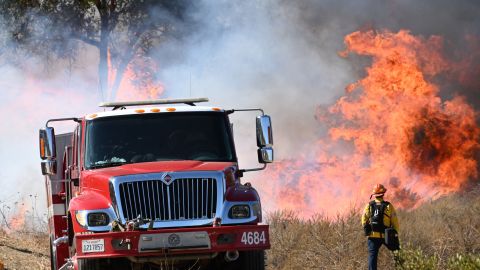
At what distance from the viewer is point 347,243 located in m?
15.9

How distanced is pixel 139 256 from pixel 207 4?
18.1 metres

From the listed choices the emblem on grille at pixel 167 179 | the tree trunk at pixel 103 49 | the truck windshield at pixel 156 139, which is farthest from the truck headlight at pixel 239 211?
the tree trunk at pixel 103 49

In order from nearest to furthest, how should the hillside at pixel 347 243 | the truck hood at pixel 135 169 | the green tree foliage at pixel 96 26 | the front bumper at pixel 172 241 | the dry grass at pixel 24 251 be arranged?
the front bumper at pixel 172 241, the truck hood at pixel 135 169, the hillside at pixel 347 243, the dry grass at pixel 24 251, the green tree foliage at pixel 96 26

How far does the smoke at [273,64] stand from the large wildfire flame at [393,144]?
1.03 ft

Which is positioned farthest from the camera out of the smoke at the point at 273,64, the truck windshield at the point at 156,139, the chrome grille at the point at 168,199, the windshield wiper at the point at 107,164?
the smoke at the point at 273,64

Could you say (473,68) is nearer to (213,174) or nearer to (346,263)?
(346,263)

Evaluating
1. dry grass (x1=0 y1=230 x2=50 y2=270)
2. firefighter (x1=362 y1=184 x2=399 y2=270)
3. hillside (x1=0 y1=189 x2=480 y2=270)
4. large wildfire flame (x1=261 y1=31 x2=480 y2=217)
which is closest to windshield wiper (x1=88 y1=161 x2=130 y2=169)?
hillside (x1=0 y1=189 x2=480 y2=270)

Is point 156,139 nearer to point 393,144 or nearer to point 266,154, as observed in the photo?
point 266,154

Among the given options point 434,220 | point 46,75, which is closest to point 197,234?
point 434,220

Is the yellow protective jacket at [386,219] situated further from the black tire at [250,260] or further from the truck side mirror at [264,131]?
the black tire at [250,260]

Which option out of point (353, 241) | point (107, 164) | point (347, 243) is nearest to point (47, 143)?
point (107, 164)

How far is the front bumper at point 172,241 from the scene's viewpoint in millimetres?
10633

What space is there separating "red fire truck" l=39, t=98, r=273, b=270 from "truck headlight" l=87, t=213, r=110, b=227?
11mm

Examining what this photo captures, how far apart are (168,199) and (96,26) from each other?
18.8 meters
